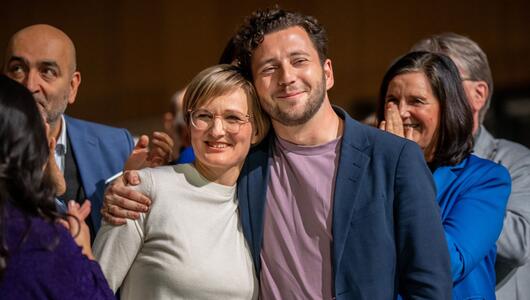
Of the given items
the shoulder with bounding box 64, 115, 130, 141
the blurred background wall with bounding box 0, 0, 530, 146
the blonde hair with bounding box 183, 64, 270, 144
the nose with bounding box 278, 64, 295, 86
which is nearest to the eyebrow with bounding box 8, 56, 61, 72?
the shoulder with bounding box 64, 115, 130, 141

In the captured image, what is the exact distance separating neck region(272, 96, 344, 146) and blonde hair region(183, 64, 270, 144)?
0.05 meters

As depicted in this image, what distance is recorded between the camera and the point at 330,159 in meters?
2.34

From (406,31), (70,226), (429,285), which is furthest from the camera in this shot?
(406,31)

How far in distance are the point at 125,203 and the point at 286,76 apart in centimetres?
55

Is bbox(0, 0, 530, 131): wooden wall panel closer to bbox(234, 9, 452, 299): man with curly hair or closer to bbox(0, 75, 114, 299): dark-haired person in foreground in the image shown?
bbox(234, 9, 452, 299): man with curly hair

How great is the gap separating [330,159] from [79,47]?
15.3 ft

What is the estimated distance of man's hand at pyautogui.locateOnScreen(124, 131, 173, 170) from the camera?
261 cm

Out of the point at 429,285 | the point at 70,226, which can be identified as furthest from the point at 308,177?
the point at 70,226

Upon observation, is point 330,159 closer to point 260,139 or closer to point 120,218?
A: point 260,139

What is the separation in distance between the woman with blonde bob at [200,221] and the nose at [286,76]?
0.10m

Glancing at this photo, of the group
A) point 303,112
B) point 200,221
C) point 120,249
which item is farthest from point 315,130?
point 120,249

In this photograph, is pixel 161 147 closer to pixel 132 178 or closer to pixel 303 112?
pixel 132 178

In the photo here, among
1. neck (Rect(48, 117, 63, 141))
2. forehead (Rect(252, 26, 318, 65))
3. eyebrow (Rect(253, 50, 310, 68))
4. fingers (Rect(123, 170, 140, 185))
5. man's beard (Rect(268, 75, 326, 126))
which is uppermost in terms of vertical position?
forehead (Rect(252, 26, 318, 65))

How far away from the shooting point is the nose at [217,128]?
2270 millimetres
